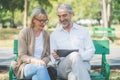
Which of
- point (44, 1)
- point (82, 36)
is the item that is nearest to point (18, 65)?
point (82, 36)

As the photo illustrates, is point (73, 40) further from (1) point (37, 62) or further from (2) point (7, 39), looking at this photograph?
(2) point (7, 39)

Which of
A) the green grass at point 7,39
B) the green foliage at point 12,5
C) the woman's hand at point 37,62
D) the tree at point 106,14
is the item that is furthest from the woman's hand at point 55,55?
the green foliage at point 12,5

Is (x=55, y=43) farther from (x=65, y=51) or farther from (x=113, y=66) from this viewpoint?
A: (x=113, y=66)

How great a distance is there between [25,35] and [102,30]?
61.1 feet

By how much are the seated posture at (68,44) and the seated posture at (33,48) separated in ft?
0.48

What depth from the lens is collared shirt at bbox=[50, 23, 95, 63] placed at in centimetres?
655

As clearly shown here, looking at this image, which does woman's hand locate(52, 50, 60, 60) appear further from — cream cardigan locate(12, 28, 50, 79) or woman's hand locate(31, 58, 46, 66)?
woman's hand locate(31, 58, 46, 66)

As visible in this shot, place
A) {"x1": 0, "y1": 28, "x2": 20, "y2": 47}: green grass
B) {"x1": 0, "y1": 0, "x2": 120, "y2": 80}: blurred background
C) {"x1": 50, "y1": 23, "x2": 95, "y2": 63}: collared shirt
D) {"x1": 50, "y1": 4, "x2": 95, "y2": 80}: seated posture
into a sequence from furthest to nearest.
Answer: {"x1": 0, "y1": 0, "x2": 120, "y2": 80}: blurred background → {"x1": 0, "y1": 28, "x2": 20, "y2": 47}: green grass → {"x1": 50, "y1": 23, "x2": 95, "y2": 63}: collared shirt → {"x1": 50, "y1": 4, "x2": 95, "y2": 80}: seated posture

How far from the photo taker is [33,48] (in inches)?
257

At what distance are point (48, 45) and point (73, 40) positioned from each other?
0.41 metres

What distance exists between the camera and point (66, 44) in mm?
6555

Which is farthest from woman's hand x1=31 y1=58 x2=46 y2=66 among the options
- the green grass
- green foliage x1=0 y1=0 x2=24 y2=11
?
green foliage x1=0 y1=0 x2=24 y2=11

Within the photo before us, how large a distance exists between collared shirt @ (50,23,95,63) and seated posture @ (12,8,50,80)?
0.13 meters

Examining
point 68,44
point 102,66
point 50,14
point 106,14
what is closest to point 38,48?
point 68,44
